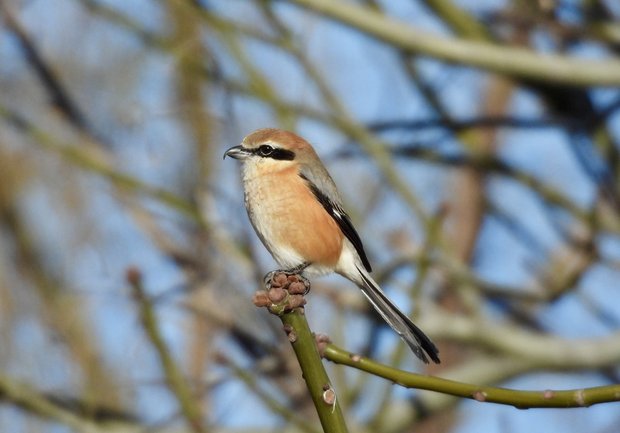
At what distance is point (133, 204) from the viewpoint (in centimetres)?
561

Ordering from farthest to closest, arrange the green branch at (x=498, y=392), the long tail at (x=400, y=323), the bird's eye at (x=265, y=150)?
the bird's eye at (x=265, y=150)
the long tail at (x=400, y=323)
the green branch at (x=498, y=392)

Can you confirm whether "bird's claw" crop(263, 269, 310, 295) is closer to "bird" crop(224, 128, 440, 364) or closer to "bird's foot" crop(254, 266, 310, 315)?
"bird's foot" crop(254, 266, 310, 315)

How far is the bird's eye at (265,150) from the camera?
12.1 feet

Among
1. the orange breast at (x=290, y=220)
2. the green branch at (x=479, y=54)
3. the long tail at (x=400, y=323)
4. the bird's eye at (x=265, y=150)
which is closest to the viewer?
the long tail at (x=400, y=323)

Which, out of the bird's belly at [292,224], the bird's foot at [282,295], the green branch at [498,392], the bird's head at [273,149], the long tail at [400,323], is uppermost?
the bird's head at [273,149]

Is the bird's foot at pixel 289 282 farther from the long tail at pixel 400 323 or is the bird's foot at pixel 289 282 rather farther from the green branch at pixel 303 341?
the long tail at pixel 400 323

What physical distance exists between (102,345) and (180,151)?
181cm

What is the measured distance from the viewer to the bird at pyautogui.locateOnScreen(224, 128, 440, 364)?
3592 millimetres

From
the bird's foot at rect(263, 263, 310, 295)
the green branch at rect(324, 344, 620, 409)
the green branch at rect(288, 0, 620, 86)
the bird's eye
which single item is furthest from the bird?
the green branch at rect(324, 344, 620, 409)

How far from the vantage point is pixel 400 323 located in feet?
10.7

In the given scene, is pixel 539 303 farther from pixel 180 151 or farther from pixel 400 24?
pixel 180 151

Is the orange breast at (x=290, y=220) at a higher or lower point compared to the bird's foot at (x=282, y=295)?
higher

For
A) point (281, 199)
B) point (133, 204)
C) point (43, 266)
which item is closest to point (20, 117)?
point (133, 204)

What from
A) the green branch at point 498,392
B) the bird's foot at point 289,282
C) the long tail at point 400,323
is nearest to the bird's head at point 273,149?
the long tail at point 400,323
